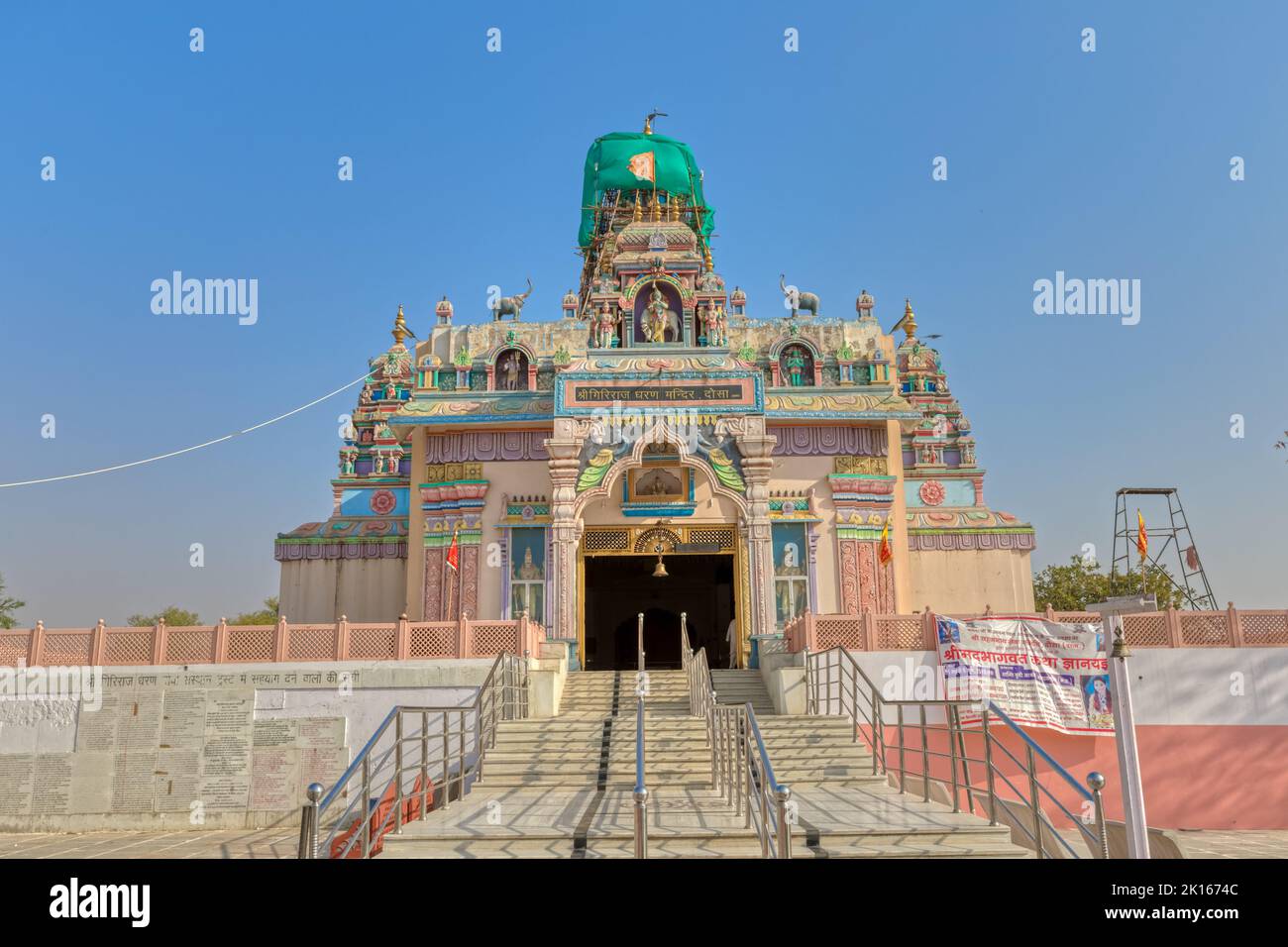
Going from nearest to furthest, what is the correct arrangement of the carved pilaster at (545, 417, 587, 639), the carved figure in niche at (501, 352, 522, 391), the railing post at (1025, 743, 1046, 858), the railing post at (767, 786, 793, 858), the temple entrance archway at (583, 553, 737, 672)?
1. the railing post at (767, 786, 793, 858)
2. the railing post at (1025, 743, 1046, 858)
3. the carved pilaster at (545, 417, 587, 639)
4. the carved figure in niche at (501, 352, 522, 391)
5. the temple entrance archway at (583, 553, 737, 672)

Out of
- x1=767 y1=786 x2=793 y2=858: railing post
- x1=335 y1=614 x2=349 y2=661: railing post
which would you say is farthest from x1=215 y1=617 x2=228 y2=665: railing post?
x1=767 y1=786 x2=793 y2=858: railing post

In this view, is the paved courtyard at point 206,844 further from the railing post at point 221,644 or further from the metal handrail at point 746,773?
the metal handrail at point 746,773

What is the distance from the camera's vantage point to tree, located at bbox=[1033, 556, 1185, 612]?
35.2 m

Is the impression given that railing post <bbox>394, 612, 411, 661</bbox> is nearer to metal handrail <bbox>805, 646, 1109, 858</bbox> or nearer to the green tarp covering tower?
metal handrail <bbox>805, 646, 1109, 858</bbox>

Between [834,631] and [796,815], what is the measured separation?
5889 millimetres

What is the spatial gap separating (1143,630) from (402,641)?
1164 cm

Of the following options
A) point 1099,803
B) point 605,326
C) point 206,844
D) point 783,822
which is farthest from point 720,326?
point 783,822

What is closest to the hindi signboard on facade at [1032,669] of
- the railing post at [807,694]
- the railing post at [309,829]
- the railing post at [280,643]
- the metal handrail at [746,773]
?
the railing post at [807,694]

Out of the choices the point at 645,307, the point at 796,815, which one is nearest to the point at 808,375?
the point at 645,307

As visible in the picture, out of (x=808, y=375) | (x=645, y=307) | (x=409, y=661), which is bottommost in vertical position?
(x=409, y=661)

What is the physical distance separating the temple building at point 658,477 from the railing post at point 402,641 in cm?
380

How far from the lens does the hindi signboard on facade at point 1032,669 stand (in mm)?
14047

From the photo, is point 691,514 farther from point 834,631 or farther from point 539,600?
point 834,631
